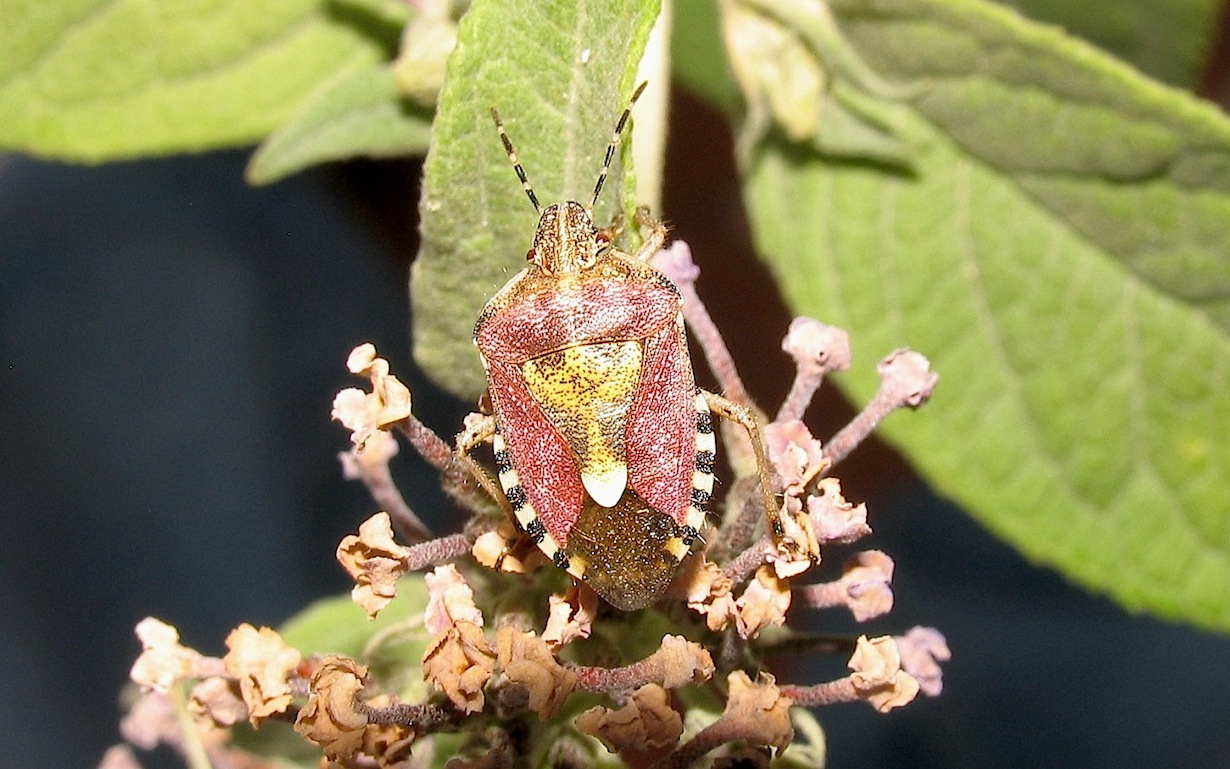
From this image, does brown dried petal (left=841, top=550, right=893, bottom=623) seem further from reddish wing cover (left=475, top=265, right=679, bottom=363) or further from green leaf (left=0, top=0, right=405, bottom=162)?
green leaf (left=0, top=0, right=405, bottom=162)

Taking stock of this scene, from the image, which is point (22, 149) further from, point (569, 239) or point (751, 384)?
point (751, 384)

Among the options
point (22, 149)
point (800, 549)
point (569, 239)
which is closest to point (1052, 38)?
point (569, 239)

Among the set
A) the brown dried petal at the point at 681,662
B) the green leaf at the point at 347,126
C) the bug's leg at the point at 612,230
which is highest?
the green leaf at the point at 347,126

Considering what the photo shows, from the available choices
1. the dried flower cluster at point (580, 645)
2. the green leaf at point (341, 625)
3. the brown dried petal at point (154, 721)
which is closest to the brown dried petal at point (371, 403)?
the dried flower cluster at point (580, 645)

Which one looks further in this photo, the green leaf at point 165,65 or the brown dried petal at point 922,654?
the green leaf at point 165,65

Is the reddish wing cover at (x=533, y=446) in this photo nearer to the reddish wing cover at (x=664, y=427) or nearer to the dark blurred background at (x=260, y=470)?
the reddish wing cover at (x=664, y=427)

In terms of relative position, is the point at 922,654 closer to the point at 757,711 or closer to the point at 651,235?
the point at 757,711

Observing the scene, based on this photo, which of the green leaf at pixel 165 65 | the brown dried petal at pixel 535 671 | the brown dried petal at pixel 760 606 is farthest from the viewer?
the green leaf at pixel 165 65
